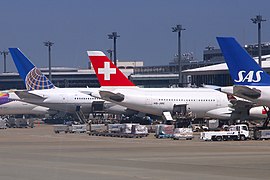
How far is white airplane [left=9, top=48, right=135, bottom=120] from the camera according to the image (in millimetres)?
101625

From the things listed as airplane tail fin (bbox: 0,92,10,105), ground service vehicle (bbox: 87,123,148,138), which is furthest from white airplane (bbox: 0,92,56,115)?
ground service vehicle (bbox: 87,123,148,138)

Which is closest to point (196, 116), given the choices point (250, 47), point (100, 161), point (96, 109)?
point (96, 109)

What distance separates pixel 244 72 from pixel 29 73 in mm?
45952

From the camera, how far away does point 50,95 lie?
102312 millimetres

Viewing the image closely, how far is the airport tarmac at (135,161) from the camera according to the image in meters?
33.8

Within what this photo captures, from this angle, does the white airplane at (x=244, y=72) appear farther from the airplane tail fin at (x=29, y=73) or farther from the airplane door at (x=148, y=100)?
the airplane tail fin at (x=29, y=73)

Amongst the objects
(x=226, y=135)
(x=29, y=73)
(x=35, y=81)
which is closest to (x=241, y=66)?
(x=226, y=135)

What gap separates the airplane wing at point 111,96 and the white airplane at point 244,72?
64.8 feet

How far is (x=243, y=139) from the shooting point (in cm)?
6481

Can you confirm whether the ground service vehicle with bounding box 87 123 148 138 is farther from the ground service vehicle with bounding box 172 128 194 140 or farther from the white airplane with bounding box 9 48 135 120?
the white airplane with bounding box 9 48 135 120

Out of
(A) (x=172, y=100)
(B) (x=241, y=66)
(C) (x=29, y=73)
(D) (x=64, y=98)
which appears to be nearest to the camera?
(B) (x=241, y=66)

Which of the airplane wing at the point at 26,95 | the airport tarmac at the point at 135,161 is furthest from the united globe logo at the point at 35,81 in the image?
the airport tarmac at the point at 135,161

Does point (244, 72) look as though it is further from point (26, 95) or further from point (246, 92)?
point (26, 95)

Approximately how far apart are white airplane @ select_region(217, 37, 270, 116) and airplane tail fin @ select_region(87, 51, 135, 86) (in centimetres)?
2302
